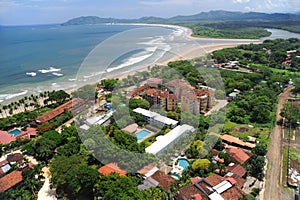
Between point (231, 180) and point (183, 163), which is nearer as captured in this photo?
point (231, 180)

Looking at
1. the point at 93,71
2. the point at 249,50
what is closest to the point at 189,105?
the point at 93,71

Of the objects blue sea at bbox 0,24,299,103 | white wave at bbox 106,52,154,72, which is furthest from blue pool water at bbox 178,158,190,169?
white wave at bbox 106,52,154,72

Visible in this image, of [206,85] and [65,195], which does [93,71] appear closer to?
[206,85]

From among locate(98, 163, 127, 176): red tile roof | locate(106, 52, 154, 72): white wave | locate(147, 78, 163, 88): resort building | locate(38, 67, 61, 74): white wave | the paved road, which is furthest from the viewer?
locate(106, 52, 154, 72): white wave

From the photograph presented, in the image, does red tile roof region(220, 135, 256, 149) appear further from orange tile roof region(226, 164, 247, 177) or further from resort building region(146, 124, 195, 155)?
orange tile roof region(226, 164, 247, 177)

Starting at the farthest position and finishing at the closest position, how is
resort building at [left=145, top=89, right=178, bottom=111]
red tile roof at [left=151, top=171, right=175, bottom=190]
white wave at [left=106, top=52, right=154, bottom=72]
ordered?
white wave at [left=106, top=52, right=154, bottom=72], resort building at [left=145, top=89, right=178, bottom=111], red tile roof at [left=151, top=171, right=175, bottom=190]

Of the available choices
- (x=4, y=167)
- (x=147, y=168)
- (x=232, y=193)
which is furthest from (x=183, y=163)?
(x=4, y=167)

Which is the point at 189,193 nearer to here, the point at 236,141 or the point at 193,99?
the point at 236,141

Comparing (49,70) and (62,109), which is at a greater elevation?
(49,70)

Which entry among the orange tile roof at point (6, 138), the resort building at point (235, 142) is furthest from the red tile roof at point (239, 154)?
the orange tile roof at point (6, 138)
